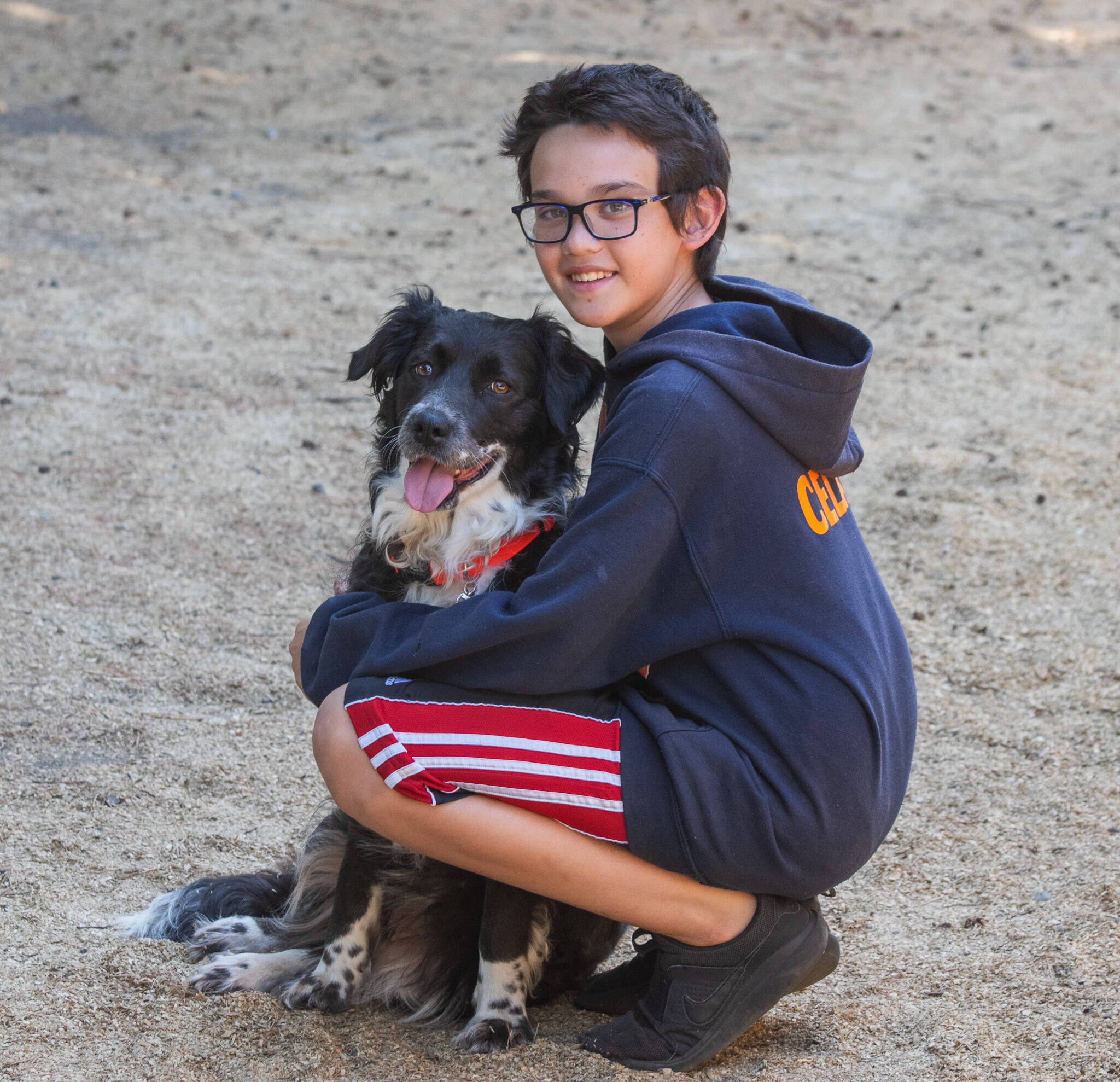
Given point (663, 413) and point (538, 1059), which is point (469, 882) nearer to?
point (538, 1059)

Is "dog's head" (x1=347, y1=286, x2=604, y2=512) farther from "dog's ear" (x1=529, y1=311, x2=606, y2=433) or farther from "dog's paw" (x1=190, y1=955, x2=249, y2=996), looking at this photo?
"dog's paw" (x1=190, y1=955, x2=249, y2=996)

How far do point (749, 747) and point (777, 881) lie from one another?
255mm

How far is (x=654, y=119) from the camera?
2322 mm

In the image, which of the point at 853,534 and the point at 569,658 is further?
the point at 853,534

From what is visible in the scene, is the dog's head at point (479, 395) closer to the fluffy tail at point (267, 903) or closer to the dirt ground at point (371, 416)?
the fluffy tail at point (267, 903)

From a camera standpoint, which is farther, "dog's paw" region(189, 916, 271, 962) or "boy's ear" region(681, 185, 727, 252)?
"dog's paw" region(189, 916, 271, 962)

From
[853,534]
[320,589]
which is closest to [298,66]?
[320,589]

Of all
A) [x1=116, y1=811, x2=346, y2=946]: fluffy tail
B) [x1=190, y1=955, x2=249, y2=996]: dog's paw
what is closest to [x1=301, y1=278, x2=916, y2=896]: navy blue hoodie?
[x1=116, y1=811, x2=346, y2=946]: fluffy tail

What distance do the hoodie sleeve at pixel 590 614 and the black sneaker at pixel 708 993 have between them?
532 millimetres

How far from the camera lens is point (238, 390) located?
5.50 meters

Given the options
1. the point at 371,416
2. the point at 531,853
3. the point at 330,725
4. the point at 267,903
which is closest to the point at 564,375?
the point at 330,725

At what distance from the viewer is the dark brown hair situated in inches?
91.4

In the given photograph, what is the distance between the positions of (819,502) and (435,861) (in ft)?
3.42

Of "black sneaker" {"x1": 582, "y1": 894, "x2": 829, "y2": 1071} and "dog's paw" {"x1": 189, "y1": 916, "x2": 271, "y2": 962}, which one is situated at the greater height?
"black sneaker" {"x1": 582, "y1": 894, "x2": 829, "y2": 1071}
